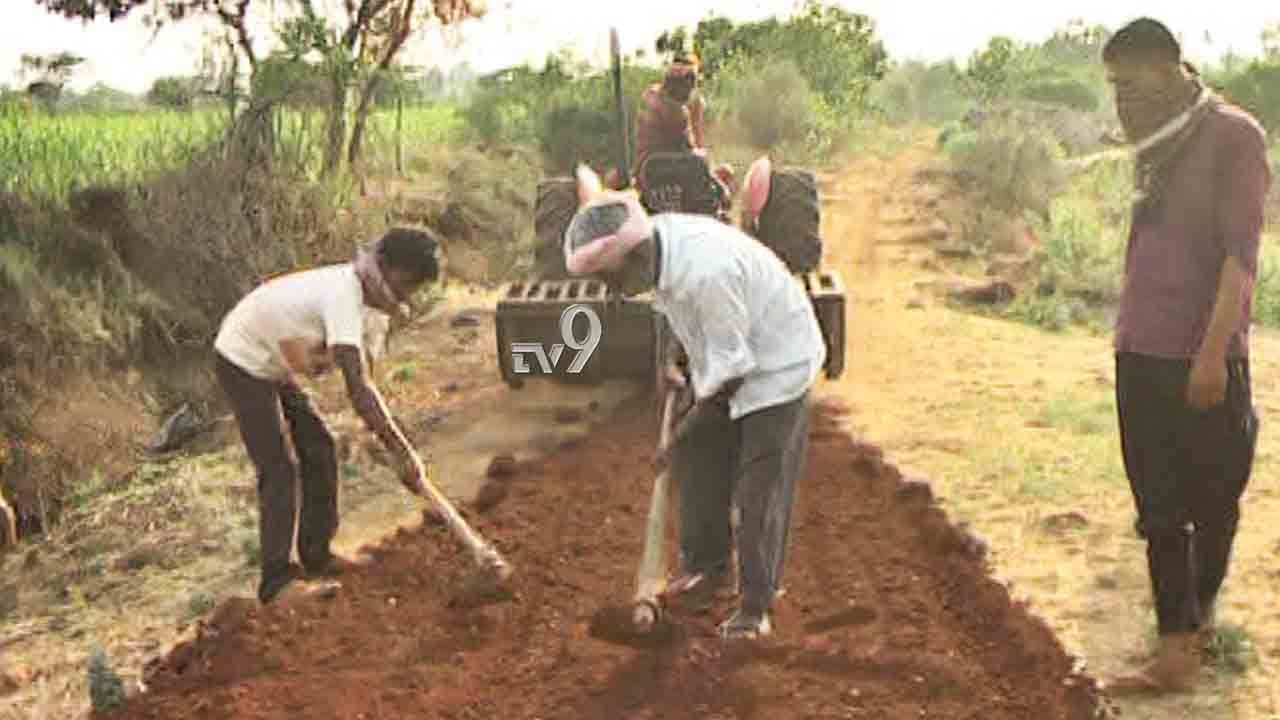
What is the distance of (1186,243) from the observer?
14.2ft

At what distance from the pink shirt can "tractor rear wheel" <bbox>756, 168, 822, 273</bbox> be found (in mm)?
4465

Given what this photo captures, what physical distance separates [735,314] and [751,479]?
0.57m

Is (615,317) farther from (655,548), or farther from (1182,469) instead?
(1182,469)

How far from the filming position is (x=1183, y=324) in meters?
4.36

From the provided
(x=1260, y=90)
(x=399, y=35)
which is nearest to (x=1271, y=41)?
(x=1260, y=90)

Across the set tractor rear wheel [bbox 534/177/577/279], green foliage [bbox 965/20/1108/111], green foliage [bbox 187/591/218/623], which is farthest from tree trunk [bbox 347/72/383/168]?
green foliage [bbox 965/20/1108/111]

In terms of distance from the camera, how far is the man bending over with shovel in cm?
430

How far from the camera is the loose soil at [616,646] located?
438 centimetres

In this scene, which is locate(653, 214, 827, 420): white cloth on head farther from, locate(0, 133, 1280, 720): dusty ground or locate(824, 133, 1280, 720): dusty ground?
locate(824, 133, 1280, 720): dusty ground

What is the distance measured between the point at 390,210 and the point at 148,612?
863 cm

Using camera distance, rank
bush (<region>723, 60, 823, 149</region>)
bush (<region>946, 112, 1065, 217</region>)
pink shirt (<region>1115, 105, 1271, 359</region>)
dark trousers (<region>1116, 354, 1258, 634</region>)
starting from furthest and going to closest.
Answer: bush (<region>723, 60, 823, 149</region>) → bush (<region>946, 112, 1065, 217</region>) → dark trousers (<region>1116, 354, 1258, 634</region>) → pink shirt (<region>1115, 105, 1271, 359</region>)

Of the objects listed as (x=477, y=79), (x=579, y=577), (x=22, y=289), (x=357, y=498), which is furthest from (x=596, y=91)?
(x=579, y=577)

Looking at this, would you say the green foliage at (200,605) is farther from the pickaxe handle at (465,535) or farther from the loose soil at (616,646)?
the pickaxe handle at (465,535)

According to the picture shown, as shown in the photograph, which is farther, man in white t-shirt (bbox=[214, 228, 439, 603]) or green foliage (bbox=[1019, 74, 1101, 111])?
green foliage (bbox=[1019, 74, 1101, 111])
